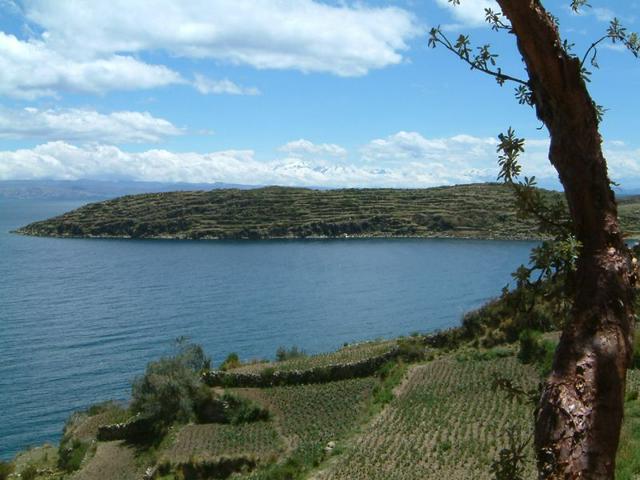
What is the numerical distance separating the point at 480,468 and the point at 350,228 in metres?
145

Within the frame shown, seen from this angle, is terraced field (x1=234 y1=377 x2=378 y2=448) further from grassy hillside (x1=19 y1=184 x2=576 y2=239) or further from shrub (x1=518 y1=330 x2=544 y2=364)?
grassy hillside (x1=19 y1=184 x2=576 y2=239)

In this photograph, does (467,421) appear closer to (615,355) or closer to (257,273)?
(615,355)

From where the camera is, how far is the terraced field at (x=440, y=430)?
20.7m

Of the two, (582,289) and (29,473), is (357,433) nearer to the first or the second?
(29,473)

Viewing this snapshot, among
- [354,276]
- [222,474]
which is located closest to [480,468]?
[222,474]

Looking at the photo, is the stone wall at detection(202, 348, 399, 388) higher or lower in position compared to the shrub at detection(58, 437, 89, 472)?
higher

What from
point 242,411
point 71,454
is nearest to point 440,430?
point 242,411

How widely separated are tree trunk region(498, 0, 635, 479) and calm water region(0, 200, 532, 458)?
39658mm

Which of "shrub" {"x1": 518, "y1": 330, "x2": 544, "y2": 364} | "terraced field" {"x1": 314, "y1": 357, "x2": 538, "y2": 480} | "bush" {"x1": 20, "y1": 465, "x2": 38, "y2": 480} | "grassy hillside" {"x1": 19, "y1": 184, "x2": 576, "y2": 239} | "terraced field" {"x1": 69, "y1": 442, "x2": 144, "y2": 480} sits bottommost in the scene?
"bush" {"x1": 20, "y1": 465, "x2": 38, "y2": 480}

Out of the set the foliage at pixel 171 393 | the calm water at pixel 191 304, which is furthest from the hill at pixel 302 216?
the foliage at pixel 171 393

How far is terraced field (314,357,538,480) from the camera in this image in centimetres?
2072

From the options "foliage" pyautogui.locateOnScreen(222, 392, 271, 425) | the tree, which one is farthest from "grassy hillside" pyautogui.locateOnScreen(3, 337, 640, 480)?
the tree

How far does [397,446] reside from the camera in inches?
925

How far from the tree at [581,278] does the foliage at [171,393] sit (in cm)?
3333
